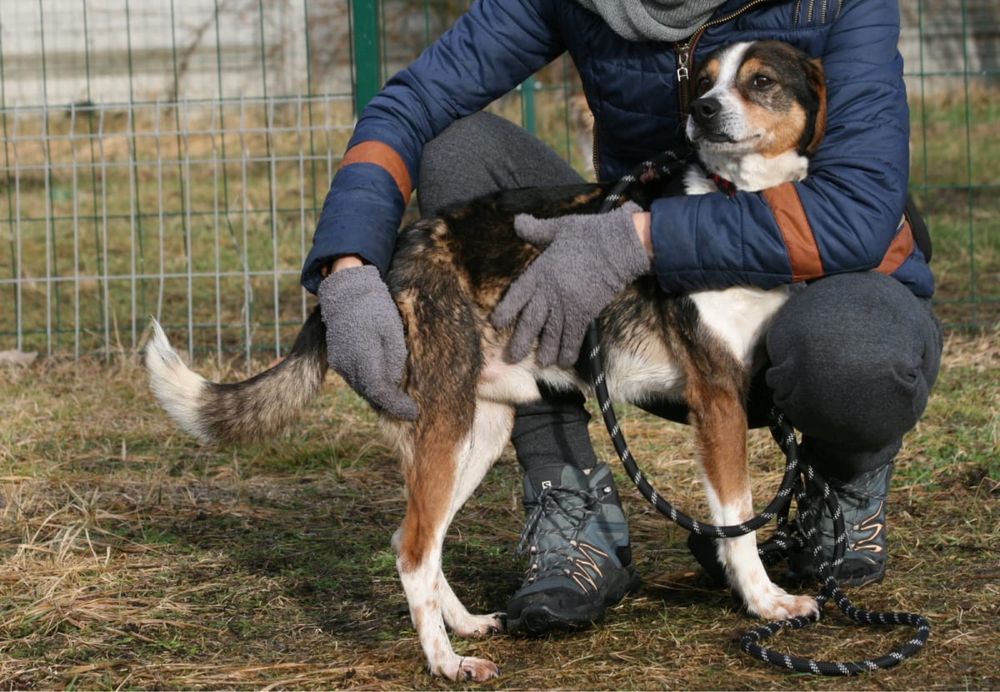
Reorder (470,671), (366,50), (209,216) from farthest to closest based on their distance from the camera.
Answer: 1. (209,216)
2. (366,50)
3. (470,671)

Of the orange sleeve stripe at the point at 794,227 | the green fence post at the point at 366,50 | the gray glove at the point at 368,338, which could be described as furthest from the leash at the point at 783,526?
the green fence post at the point at 366,50

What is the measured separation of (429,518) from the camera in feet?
8.20

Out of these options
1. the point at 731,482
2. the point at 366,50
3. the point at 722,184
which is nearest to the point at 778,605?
the point at 731,482

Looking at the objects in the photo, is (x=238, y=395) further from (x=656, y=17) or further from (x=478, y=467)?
(x=656, y=17)

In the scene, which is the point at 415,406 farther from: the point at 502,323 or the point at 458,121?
the point at 458,121

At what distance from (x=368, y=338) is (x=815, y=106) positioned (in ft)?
3.42

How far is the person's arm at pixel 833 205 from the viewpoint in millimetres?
2492

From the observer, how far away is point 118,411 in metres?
4.58

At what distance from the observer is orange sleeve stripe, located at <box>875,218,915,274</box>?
8.89 feet

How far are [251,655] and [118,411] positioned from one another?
222cm

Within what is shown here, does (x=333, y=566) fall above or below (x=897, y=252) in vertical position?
below

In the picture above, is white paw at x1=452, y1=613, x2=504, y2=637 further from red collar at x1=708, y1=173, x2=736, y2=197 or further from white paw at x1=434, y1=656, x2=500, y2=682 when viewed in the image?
red collar at x1=708, y1=173, x2=736, y2=197

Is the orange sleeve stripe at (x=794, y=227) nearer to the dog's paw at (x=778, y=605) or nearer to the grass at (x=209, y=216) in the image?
the dog's paw at (x=778, y=605)

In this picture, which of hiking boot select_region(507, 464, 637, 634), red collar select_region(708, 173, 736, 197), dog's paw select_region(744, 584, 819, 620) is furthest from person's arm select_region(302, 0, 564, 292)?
dog's paw select_region(744, 584, 819, 620)
